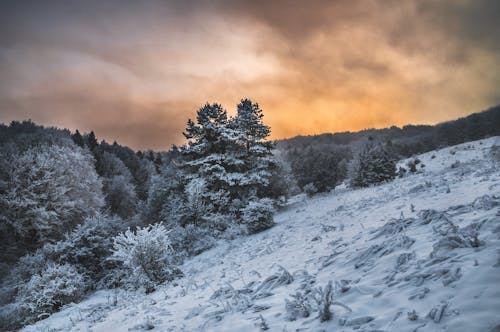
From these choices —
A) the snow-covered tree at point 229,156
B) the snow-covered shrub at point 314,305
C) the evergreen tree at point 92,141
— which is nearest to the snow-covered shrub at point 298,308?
the snow-covered shrub at point 314,305

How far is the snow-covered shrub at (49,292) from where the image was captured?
11005mm

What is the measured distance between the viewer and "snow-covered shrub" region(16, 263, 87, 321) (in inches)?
433

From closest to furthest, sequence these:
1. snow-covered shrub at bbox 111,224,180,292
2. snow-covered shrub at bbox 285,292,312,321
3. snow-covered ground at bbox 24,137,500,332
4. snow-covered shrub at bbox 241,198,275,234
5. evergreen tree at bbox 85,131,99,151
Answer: snow-covered ground at bbox 24,137,500,332
snow-covered shrub at bbox 285,292,312,321
snow-covered shrub at bbox 111,224,180,292
snow-covered shrub at bbox 241,198,275,234
evergreen tree at bbox 85,131,99,151

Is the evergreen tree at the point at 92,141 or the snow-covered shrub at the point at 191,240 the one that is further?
the evergreen tree at the point at 92,141

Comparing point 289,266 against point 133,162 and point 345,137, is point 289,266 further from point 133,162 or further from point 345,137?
point 345,137

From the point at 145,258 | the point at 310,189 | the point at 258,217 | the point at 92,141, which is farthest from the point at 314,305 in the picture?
the point at 92,141

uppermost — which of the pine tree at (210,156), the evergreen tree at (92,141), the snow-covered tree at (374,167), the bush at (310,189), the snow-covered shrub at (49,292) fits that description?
the evergreen tree at (92,141)

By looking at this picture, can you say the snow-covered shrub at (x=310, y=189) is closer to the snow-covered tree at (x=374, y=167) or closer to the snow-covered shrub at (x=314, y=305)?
the snow-covered tree at (x=374, y=167)

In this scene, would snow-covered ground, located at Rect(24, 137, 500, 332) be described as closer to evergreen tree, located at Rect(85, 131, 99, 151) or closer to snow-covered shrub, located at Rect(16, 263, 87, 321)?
snow-covered shrub, located at Rect(16, 263, 87, 321)

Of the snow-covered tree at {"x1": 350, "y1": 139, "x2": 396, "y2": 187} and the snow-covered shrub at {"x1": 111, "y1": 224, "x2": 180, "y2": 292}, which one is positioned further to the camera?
the snow-covered tree at {"x1": 350, "y1": 139, "x2": 396, "y2": 187}

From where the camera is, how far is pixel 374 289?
4.07 metres

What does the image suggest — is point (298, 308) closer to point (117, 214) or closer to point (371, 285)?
point (371, 285)

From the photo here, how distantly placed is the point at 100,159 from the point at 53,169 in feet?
91.9

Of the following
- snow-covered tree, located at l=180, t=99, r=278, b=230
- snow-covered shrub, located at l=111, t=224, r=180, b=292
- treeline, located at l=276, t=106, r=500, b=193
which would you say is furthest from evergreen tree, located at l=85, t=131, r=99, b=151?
snow-covered shrub, located at l=111, t=224, r=180, b=292
